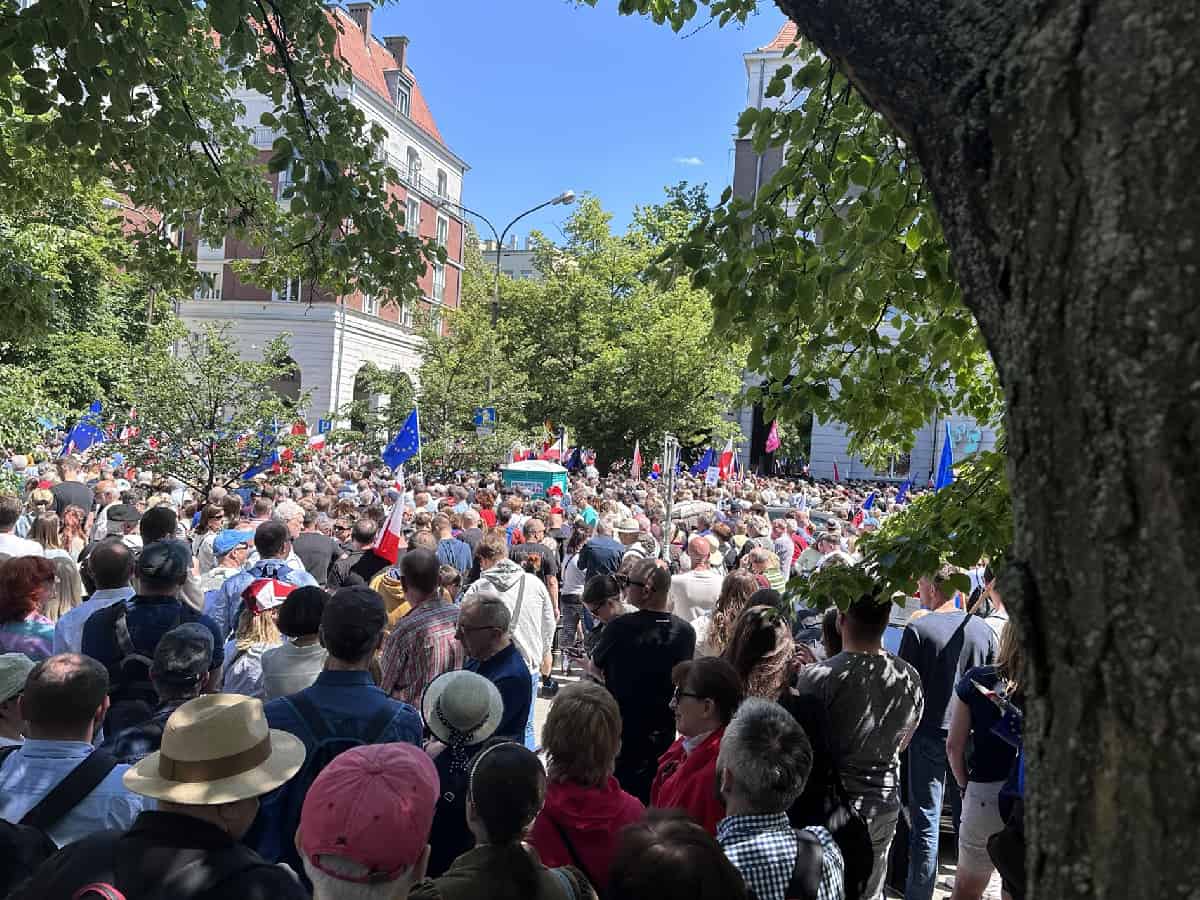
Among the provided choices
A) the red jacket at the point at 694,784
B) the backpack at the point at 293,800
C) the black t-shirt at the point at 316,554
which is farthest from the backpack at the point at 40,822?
the black t-shirt at the point at 316,554

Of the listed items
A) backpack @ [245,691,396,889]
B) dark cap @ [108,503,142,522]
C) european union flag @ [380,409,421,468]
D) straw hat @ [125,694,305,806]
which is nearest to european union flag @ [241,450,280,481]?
european union flag @ [380,409,421,468]

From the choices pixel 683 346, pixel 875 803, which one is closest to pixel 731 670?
pixel 875 803

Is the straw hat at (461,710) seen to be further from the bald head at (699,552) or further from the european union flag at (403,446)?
the european union flag at (403,446)

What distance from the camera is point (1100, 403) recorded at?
3.52ft

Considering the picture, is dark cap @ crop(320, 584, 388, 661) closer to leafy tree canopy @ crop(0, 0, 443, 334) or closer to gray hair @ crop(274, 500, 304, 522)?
leafy tree canopy @ crop(0, 0, 443, 334)

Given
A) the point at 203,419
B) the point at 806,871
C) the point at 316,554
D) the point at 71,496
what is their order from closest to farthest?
the point at 806,871, the point at 316,554, the point at 71,496, the point at 203,419

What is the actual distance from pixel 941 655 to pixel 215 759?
4.04m

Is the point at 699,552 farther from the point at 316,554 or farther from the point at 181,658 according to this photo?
the point at 181,658

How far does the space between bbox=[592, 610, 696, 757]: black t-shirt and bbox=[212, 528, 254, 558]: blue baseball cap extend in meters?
3.77

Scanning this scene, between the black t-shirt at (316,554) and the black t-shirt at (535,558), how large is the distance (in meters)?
1.70

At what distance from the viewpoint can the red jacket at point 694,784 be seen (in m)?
3.56

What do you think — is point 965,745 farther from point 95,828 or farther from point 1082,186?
point 1082,186

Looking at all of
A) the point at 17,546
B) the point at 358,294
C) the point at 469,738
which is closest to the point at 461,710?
the point at 469,738

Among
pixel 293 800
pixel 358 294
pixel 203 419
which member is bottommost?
pixel 293 800
